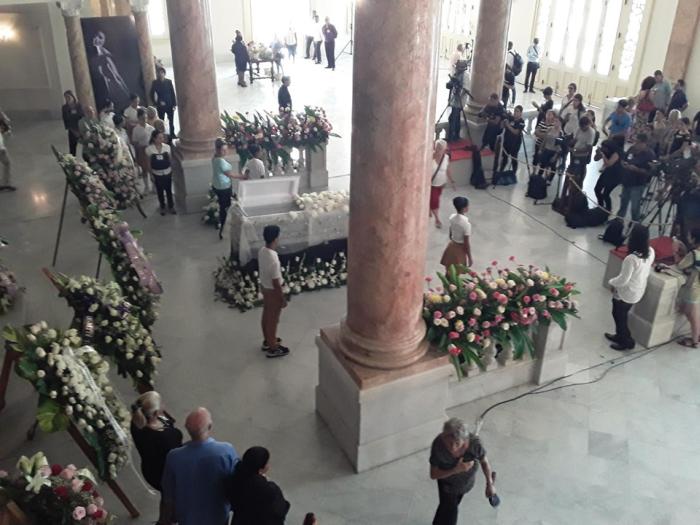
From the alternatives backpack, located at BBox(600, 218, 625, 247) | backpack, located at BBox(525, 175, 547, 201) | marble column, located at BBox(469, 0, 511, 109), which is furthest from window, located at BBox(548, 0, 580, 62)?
backpack, located at BBox(600, 218, 625, 247)

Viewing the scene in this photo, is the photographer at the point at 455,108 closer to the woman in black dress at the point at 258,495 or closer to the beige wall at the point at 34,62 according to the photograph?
the woman in black dress at the point at 258,495

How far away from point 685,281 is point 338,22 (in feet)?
77.4

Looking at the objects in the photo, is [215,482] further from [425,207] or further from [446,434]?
[425,207]

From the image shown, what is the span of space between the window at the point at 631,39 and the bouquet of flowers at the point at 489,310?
12.4 meters

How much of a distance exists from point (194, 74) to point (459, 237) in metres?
5.26

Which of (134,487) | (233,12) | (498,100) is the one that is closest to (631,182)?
(498,100)

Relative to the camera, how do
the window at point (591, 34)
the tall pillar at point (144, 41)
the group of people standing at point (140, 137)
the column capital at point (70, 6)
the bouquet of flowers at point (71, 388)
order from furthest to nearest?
1. the window at point (591, 34)
2. the tall pillar at point (144, 41)
3. the column capital at point (70, 6)
4. the group of people standing at point (140, 137)
5. the bouquet of flowers at point (71, 388)

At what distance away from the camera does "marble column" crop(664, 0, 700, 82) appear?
14.0 m

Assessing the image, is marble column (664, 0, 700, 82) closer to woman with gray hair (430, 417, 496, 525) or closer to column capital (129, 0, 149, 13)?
column capital (129, 0, 149, 13)

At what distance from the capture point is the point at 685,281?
23.1ft

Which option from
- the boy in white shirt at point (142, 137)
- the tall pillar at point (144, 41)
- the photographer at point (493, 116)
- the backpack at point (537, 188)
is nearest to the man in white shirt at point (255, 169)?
the boy in white shirt at point (142, 137)

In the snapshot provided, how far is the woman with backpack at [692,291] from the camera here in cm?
691

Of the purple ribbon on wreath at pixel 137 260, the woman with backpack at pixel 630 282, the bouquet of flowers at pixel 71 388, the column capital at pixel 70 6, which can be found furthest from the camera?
the column capital at pixel 70 6

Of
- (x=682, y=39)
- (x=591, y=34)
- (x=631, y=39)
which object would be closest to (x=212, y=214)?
(x=682, y=39)
